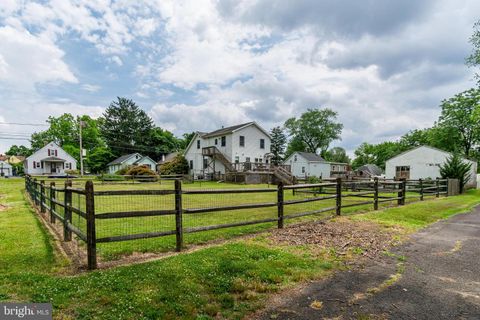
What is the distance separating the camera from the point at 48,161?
4800 cm

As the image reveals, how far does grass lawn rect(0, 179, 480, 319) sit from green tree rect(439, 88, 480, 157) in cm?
4303

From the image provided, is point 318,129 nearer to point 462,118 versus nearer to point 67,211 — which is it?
point 462,118

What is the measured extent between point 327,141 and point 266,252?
206 feet

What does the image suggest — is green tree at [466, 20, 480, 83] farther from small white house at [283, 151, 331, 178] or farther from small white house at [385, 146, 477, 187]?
small white house at [283, 151, 331, 178]

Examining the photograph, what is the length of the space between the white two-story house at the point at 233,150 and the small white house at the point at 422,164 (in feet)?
51.6

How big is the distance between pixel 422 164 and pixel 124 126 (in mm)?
61563

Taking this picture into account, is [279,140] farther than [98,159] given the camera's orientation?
Yes

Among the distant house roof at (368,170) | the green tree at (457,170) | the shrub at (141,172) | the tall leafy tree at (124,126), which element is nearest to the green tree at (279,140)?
the distant house roof at (368,170)

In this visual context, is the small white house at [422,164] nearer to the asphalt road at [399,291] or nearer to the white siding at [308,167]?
the white siding at [308,167]

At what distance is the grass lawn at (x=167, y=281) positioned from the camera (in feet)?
10.4

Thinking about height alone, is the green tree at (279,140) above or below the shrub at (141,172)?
above

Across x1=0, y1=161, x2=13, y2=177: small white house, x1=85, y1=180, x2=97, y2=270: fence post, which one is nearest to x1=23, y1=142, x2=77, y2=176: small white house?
x1=0, y1=161, x2=13, y2=177: small white house

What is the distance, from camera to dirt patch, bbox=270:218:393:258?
601cm

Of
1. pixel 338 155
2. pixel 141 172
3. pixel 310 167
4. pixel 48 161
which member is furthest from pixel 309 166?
pixel 48 161
